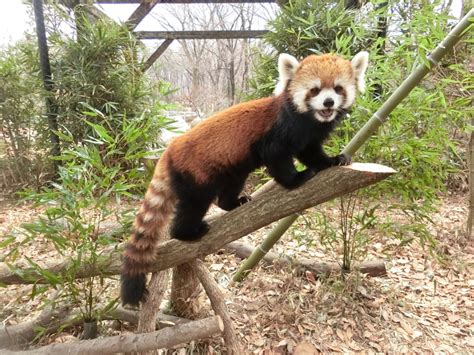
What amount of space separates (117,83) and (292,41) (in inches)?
85.0

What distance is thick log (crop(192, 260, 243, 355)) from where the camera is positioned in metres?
1.96

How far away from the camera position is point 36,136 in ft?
14.3

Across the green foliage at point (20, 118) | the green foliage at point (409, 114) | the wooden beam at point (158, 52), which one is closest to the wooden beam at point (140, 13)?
the wooden beam at point (158, 52)

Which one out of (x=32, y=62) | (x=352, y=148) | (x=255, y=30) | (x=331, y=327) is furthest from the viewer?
(x=255, y=30)

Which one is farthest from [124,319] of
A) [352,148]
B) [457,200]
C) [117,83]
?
[457,200]

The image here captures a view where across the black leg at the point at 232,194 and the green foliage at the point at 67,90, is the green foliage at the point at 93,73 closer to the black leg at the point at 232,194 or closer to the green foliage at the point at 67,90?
the green foliage at the point at 67,90

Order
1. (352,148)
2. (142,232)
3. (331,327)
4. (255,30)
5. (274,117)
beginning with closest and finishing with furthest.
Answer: (142,232) → (274,117) → (352,148) → (331,327) → (255,30)

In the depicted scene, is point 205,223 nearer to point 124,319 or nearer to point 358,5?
point 124,319

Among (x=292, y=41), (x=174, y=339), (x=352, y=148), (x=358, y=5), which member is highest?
(x=358, y=5)

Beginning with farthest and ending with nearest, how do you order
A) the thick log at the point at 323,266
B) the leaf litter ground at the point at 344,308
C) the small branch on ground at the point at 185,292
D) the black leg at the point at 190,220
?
1. the thick log at the point at 323,266
2. the leaf litter ground at the point at 344,308
3. the small branch on ground at the point at 185,292
4. the black leg at the point at 190,220

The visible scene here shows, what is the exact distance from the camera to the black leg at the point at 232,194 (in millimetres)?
1910

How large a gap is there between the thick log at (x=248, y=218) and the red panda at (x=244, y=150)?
0.06m

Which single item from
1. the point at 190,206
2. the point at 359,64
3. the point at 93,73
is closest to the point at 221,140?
the point at 190,206

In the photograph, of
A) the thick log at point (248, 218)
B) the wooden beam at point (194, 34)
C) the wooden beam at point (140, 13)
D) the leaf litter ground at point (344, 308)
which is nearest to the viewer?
the thick log at point (248, 218)
